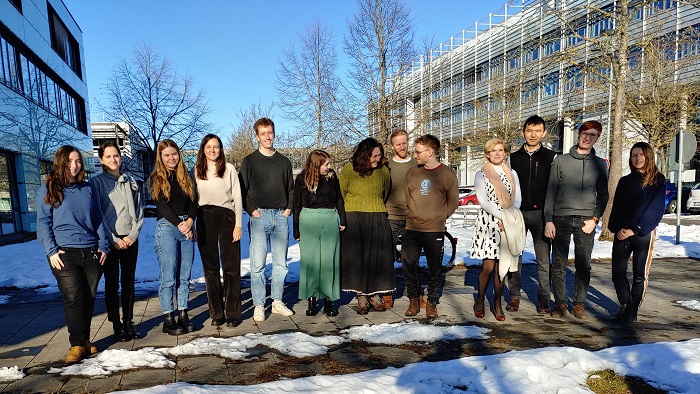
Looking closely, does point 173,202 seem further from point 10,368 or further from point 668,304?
point 668,304

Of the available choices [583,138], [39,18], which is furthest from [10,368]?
[39,18]

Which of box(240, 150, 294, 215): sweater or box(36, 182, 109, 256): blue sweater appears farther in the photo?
box(240, 150, 294, 215): sweater

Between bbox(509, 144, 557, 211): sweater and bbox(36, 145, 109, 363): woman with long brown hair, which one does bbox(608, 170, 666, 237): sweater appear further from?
bbox(36, 145, 109, 363): woman with long brown hair

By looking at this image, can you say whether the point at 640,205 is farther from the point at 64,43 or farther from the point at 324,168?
the point at 64,43

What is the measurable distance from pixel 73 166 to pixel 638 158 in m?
5.16

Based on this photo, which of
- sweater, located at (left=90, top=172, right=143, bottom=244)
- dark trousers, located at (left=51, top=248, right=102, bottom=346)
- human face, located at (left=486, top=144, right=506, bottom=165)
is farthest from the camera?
human face, located at (left=486, top=144, right=506, bottom=165)

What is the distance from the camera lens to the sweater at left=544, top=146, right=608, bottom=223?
183 inches

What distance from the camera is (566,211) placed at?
4.70 meters

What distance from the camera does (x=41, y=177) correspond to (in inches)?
641

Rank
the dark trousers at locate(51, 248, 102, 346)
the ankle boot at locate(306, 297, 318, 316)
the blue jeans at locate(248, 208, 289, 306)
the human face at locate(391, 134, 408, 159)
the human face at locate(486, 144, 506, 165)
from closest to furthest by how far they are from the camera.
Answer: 1. the dark trousers at locate(51, 248, 102, 346)
2. the human face at locate(486, 144, 506, 165)
3. the blue jeans at locate(248, 208, 289, 306)
4. the ankle boot at locate(306, 297, 318, 316)
5. the human face at locate(391, 134, 408, 159)

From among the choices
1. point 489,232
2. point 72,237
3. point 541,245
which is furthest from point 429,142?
point 72,237

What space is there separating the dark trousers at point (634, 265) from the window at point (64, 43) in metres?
22.5

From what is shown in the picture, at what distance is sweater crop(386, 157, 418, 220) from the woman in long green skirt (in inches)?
33.3

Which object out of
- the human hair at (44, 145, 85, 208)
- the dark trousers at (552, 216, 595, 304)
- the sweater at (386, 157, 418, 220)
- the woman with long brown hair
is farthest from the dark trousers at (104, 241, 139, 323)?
the dark trousers at (552, 216, 595, 304)
